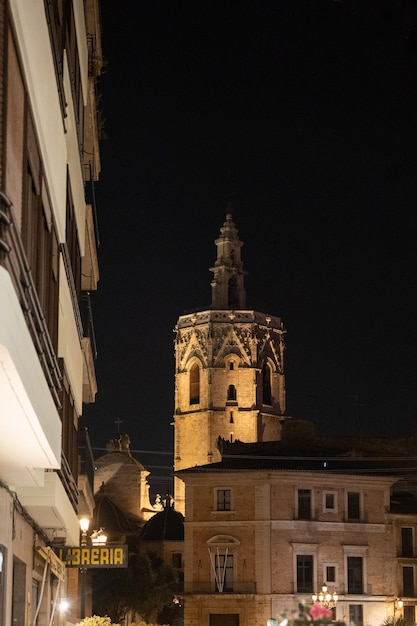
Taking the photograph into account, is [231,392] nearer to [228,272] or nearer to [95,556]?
[228,272]

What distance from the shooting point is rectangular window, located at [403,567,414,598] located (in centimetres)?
5910

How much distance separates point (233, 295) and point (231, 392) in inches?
410

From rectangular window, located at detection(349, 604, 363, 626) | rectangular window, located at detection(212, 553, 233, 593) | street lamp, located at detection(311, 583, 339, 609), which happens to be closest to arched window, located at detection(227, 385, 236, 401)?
rectangular window, located at detection(212, 553, 233, 593)

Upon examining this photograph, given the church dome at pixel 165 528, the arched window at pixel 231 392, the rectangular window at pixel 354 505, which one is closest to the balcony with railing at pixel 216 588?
the rectangular window at pixel 354 505

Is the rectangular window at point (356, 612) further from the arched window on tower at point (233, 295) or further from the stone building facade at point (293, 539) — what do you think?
the arched window on tower at point (233, 295)

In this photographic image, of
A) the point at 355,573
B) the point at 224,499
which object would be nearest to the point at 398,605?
the point at 355,573

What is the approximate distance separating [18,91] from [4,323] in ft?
9.90

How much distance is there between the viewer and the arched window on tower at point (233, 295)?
120000mm

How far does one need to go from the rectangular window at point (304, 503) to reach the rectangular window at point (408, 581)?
17.1 feet

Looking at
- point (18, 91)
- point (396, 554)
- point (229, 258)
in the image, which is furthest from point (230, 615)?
point (229, 258)

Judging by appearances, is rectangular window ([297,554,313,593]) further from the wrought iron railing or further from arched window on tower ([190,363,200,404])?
arched window on tower ([190,363,200,404])

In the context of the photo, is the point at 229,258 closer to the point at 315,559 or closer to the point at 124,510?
the point at 124,510

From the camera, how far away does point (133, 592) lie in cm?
7506

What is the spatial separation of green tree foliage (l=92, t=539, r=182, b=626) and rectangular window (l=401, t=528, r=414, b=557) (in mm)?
19172
